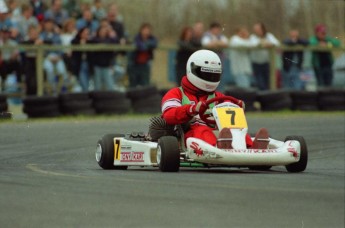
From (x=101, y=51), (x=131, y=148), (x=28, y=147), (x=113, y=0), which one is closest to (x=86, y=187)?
(x=131, y=148)

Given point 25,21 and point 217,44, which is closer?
point 25,21

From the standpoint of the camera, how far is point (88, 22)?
20.1 metres

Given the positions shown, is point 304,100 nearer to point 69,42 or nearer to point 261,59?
point 261,59

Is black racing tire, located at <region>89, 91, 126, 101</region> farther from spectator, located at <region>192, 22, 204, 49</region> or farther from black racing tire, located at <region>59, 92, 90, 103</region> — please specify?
spectator, located at <region>192, 22, 204, 49</region>

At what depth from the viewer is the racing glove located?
1039 centimetres

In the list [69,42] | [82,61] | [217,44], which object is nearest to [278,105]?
[217,44]

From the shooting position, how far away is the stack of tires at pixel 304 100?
20.8 metres

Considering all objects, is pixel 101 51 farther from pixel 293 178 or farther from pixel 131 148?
pixel 293 178

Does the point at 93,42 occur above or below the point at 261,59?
above

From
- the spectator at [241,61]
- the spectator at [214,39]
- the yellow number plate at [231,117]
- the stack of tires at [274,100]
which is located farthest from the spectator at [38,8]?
the yellow number plate at [231,117]

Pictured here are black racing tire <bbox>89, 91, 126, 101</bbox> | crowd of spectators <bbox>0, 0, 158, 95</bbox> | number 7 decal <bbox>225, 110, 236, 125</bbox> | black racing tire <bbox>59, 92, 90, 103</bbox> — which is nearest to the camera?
number 7 decal <bbox>225, 110, 236, 125</bbox>

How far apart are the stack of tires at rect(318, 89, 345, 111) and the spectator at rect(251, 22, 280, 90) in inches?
47.5

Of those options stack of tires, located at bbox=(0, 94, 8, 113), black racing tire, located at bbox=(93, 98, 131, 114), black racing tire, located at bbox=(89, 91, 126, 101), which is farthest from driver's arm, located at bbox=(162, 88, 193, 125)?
black racing tire, located at bbox=(93, 98, 131, 114)

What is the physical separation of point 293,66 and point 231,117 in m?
11.8
